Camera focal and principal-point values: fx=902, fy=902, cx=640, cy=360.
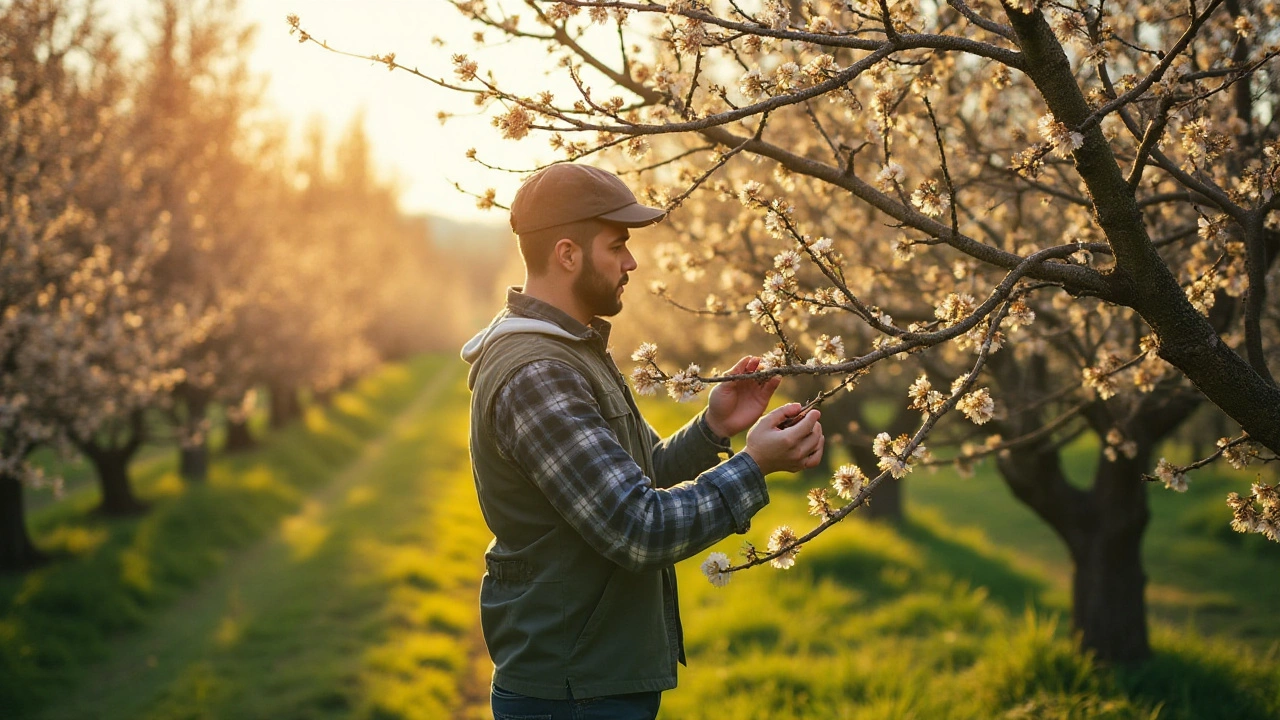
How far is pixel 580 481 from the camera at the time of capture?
254cm

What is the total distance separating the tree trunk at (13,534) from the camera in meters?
11.0

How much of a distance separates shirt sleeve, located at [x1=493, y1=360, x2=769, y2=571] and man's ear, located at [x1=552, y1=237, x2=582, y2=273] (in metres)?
0.41

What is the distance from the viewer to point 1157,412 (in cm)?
607

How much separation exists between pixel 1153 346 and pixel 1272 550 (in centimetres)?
1262

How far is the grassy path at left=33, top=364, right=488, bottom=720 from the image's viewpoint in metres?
7.40

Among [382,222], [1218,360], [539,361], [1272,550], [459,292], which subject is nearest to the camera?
[539,361]

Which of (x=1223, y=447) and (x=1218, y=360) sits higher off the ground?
(x=1218, y=360)

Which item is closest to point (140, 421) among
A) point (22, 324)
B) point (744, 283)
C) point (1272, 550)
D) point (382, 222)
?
point (22, 324)

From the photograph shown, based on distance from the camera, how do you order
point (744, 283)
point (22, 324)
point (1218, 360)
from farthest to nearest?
point (22, 324) < point (744, 283) < point (1218, 360)

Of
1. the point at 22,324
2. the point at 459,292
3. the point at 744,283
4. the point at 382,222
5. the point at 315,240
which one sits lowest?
the point at 744,283

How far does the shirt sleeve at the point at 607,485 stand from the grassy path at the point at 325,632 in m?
5.15

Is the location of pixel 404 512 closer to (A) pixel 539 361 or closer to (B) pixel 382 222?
(A) pixel 539 361

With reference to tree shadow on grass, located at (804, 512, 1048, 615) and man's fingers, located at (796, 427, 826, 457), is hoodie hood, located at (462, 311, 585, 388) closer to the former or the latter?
man's fingers, located at (796, 427, 826, 457)

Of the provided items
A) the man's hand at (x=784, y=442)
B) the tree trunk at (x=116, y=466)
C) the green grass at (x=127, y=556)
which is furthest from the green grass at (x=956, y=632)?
the tree trunk at (x=116, y=466)
